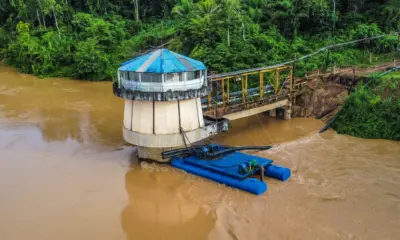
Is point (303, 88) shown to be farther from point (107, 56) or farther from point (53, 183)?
point (107, 56)

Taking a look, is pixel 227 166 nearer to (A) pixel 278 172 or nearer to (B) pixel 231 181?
(B) pixel 231 181

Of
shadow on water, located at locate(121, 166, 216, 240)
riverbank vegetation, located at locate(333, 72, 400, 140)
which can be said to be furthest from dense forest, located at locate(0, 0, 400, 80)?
shadow on water, located at locate(121, 166, 216, 240)

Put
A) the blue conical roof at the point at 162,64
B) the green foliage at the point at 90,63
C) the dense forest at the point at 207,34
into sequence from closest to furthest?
1. the blue conical roof at the point at 162,64
2. the dense forest at the point at 207,34
3. the green foliage at the point at 90,63

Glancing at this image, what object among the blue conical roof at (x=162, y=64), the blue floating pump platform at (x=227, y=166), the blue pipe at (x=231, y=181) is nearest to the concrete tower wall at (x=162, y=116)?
the blue floating pump platform at (x=227, y=166)

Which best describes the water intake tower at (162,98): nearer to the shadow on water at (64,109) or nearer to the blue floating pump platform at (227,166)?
the blue floating pump platform at (227,166)

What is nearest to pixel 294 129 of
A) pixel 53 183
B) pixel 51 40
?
pixel 53 183

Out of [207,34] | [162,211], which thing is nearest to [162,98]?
[162,211]
